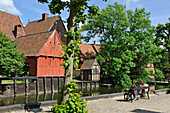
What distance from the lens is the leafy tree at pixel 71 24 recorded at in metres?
6.12

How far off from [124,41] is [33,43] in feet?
49.5

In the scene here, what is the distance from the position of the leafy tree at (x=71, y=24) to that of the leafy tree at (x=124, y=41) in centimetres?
2317

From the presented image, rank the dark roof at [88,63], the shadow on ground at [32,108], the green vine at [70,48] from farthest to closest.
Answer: the dark roof at [88,63] → the shadow on ground at [32,108] → the green vine at [70,48]

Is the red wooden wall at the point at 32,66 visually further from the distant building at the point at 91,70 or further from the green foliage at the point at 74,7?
the green foliage at the point at 74,7

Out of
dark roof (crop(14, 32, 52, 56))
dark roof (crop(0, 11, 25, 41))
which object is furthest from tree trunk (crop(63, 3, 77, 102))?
dark roof (crop(0, 11, 25, 41))

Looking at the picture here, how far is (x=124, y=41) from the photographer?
29625mm

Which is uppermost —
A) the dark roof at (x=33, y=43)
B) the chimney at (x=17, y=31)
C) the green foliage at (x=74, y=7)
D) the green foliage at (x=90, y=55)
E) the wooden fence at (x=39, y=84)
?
the chimney at (x=17, y=31)

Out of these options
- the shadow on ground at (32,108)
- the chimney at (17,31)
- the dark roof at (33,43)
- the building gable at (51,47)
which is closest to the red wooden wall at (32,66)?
the dark roof at (33,43)

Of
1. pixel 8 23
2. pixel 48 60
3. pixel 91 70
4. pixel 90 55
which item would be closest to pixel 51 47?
pixel 48 60

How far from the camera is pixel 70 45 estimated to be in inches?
241

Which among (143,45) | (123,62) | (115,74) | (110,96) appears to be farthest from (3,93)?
(143,45)

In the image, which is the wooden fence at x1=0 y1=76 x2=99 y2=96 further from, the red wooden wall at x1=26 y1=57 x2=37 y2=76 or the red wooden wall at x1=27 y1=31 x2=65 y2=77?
the red wooden wall at x1=27 y1=31 x2=65 y2=77

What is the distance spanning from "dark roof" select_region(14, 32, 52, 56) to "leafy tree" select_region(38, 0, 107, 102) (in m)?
19.5

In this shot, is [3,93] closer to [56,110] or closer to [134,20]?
[56,110]
